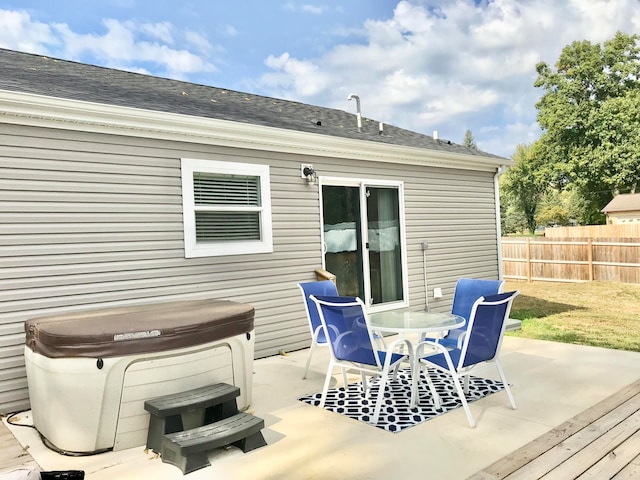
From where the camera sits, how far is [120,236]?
4.34 metres

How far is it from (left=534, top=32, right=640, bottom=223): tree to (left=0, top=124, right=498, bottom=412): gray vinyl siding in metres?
22.5

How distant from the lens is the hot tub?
8.93 ft

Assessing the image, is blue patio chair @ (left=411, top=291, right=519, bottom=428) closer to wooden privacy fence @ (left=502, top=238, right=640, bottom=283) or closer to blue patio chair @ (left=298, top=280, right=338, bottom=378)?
blue patio chair @ (left=298, top=280, right=338, bottom=378)

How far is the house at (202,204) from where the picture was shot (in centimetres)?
385

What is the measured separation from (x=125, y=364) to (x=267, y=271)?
271 centimetres

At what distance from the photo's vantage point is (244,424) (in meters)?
2.82

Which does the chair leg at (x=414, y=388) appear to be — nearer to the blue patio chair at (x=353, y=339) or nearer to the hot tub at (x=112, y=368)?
the blue patio chair at (x=353, y=339)

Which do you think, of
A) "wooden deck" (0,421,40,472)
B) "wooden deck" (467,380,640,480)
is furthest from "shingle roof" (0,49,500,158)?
"wooden deck" (467,380,640,480)

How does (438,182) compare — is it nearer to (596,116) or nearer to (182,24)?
(182,24)

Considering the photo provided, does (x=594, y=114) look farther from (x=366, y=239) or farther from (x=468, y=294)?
(x=468, y=294)

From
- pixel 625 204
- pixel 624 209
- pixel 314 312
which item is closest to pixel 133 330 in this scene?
pixel 314 312

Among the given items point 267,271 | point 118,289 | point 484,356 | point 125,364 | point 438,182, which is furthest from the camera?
point 438,182

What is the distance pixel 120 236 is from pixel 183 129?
49.2 inches

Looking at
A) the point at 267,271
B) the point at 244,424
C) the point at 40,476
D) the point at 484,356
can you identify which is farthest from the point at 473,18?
the point at 40,476
